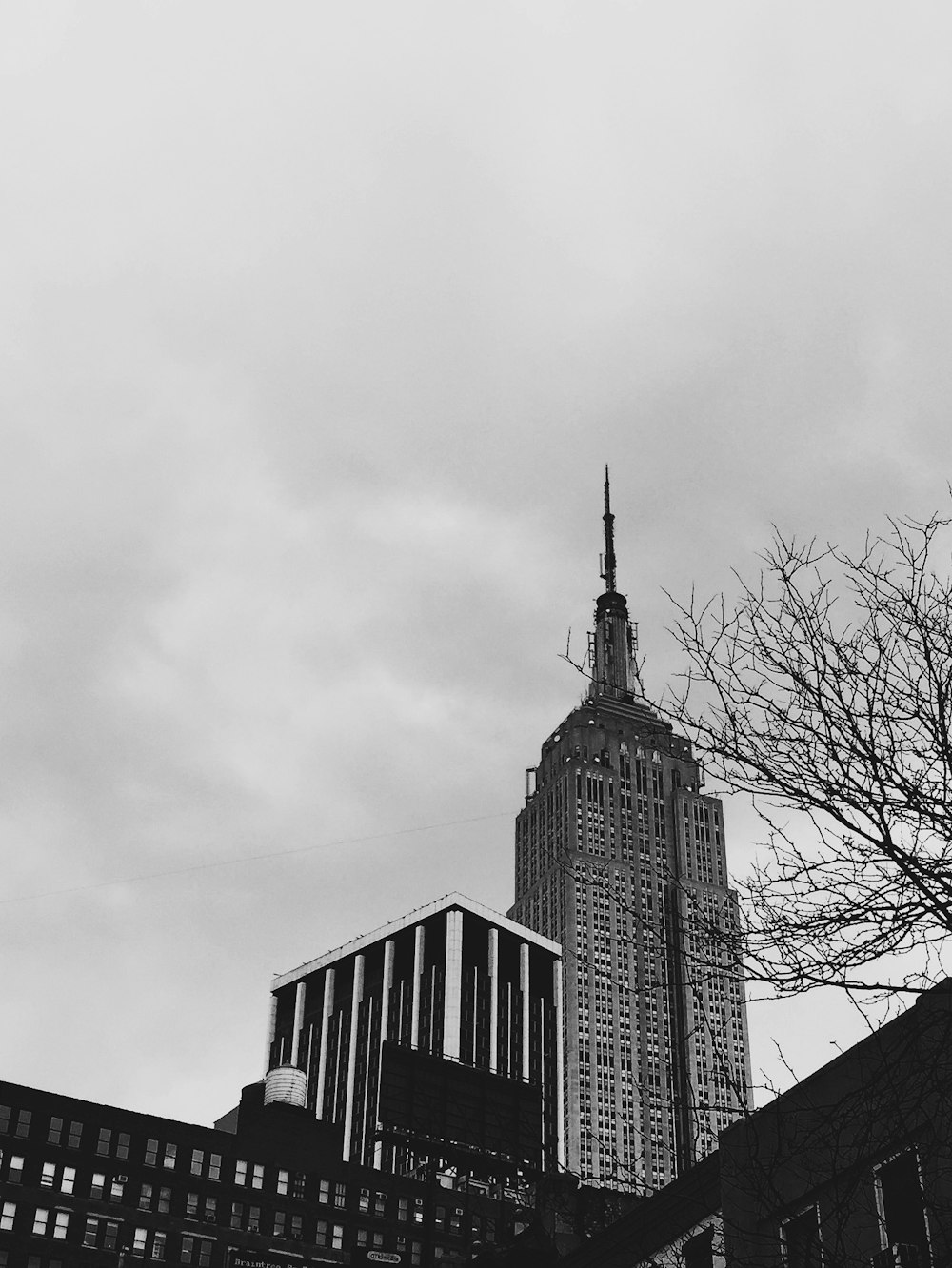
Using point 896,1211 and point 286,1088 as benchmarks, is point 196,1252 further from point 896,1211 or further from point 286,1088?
point 896,1211

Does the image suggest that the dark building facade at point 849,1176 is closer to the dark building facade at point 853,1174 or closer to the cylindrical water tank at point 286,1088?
the dark building facade at point 853,1174

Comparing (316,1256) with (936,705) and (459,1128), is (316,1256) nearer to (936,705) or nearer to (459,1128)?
(459,1128)

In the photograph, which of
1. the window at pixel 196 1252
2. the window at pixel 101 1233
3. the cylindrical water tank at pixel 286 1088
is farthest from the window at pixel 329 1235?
the window at pixel 101 1233

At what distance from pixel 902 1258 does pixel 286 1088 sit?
340ft

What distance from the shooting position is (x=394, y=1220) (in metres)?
106

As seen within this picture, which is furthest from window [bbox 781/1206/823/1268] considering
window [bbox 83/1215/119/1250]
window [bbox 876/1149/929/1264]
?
window [bbox 83/1215/119/1250]

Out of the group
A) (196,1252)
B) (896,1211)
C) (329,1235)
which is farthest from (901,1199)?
(329,1235)

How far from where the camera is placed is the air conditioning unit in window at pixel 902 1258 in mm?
18328

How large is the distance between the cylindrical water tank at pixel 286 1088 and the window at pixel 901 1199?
319ft

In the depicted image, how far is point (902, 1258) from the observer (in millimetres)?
19859

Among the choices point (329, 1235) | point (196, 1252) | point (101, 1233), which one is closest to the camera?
point (101, 1233)

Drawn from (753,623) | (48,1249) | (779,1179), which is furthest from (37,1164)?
(753,623)

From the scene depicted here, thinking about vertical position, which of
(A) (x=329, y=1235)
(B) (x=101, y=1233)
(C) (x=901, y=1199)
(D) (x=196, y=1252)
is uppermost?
(A) (x=329, y=1235)

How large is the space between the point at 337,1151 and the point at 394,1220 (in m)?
7.06
